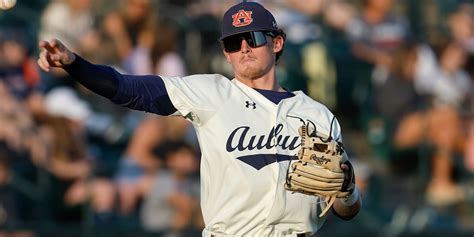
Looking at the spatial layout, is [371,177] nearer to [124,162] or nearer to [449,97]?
[449,97]

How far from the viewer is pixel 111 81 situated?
420cm

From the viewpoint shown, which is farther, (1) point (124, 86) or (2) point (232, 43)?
(2) point (232, 43)

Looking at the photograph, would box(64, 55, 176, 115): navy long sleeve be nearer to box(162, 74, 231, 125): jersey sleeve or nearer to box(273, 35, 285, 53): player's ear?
box(162, 74, 231, 125): jersey sleeve

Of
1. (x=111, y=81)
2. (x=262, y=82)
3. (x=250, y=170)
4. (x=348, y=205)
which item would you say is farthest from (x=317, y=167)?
(x=111, y=81)

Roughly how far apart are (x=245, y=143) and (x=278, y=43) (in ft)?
2.23

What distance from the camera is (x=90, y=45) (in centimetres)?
839

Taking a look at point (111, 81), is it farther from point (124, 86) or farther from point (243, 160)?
point (243, 160)

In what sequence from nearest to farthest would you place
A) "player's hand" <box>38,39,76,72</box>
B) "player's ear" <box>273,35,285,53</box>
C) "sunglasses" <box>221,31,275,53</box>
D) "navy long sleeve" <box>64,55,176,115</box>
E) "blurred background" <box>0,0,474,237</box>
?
"player's hand" <box>38,39,76,72</box>, "navy long sleeve" <box>64,55,176,115</box>, "sunglasses" <box>221,31,275,53</box>, "player's ear" <box>273,35,285,53</box>, "blurred background" <box>0,0,474,237</box>

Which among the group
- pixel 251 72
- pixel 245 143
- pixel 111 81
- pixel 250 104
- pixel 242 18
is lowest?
pixel 245 143

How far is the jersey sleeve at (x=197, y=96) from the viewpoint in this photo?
441 centimetres

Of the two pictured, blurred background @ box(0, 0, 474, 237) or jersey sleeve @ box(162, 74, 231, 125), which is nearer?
jersey sleeve @ box(162, 74, 231, 125)

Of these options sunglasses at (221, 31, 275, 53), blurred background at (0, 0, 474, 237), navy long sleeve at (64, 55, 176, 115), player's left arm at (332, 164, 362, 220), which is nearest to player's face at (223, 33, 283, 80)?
sunglasses at (221, 31, 275, 53)

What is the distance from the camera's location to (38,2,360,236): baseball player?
4344 mm

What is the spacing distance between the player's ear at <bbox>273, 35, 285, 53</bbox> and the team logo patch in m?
0.25
